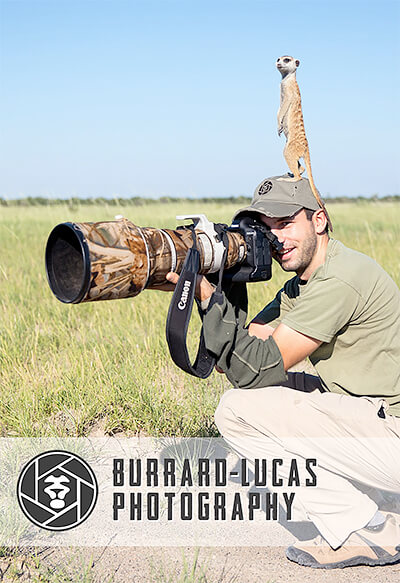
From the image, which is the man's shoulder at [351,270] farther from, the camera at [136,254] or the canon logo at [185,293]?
the canon logo at [185,293]

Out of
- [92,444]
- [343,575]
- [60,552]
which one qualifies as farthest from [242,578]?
[92,444]

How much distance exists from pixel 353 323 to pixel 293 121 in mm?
847

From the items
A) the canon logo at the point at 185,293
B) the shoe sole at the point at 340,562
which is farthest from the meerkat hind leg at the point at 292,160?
the shoe sole at the point at 340,562

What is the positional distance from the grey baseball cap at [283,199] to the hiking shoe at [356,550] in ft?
4.23

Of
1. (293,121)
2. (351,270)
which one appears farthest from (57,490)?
(293,121)

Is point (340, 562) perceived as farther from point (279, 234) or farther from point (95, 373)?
point (95, 373)

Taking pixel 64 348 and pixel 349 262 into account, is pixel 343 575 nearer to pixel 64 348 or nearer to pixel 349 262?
pixel 349 262

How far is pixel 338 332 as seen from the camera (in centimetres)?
244

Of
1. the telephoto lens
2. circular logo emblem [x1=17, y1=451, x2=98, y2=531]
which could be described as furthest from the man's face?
circular logo emblem [x1=17, y1=451, x2=98, y2=531]

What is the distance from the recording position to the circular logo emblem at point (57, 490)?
2570mm

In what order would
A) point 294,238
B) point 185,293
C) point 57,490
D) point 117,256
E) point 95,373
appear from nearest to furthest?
point 117,256
point 185,293
point 294,238
point 57,490
point 95,373

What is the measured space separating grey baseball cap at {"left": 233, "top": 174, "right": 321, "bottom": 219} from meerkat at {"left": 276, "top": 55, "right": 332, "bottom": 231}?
3 cm

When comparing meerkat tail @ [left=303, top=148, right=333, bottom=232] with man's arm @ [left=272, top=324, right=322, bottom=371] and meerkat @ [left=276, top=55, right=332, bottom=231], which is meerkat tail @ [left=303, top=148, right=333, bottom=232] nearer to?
meerkat @ [left=276, top=55, right=332, bottom=231]

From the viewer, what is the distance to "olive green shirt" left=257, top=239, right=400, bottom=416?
7.47ft
